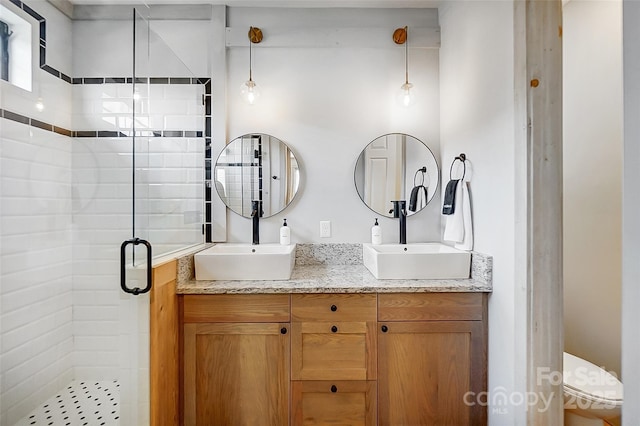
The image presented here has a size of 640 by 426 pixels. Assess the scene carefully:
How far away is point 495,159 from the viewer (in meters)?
1.56

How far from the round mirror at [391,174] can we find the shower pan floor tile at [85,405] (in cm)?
174

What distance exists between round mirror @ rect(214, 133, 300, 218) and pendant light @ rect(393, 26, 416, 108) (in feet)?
2.86

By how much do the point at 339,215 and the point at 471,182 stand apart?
2.82 feet

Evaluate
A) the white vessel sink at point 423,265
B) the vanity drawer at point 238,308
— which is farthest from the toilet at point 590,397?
the vanity drawer at point 238,308

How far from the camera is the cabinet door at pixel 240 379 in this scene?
1.62 m

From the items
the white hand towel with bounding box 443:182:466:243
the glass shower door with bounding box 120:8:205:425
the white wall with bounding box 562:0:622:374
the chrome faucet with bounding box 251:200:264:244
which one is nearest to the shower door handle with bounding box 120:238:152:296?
the glass shower door with bounding box 120:8:205:425

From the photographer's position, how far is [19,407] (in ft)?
4.27

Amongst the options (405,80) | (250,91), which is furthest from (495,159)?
(250,91)

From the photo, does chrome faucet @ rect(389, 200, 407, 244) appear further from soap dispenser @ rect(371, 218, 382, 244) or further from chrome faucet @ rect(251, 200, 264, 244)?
chrome faucet @ rect(251, 200, 264, 244)

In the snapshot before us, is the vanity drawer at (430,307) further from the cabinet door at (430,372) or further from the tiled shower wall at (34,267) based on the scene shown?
the tiled shower wall at (34,267)

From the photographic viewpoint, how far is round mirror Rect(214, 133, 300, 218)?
2191mm

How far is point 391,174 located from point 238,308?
1.32 m

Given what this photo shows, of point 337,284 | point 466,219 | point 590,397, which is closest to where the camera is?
point 590,397

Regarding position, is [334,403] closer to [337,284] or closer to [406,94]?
[337,284]
